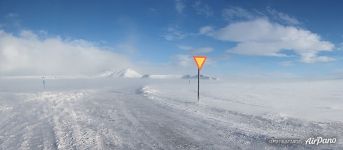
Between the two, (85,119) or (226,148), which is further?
(85,119)

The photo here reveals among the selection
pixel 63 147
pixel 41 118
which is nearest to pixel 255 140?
pixel 63 147

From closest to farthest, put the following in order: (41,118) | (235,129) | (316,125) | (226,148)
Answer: (226,148) < (235,129) < (316,125) < (41,118)

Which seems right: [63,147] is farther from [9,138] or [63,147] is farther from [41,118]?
[41,118]

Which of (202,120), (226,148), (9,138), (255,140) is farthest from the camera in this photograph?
(202,120)

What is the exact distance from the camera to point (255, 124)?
1169 centimetres

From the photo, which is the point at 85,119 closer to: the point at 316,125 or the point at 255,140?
the point at 255,140

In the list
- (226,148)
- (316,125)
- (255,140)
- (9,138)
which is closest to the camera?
(226,148)

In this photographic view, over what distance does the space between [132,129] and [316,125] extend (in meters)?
7.06

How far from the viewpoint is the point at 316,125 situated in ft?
37.2

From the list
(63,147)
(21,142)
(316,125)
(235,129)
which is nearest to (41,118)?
(21,142)

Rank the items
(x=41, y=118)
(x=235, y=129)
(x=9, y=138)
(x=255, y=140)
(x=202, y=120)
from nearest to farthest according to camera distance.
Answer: (x=255, y=140)
(x=9, y=138)
(x=235, y=129)
(x=202, y=120)
(x=41, y=118)

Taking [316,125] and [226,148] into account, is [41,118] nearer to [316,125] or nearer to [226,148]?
[226,148]

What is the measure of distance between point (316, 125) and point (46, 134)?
32.6 feet

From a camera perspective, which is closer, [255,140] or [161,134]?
[255,140]
